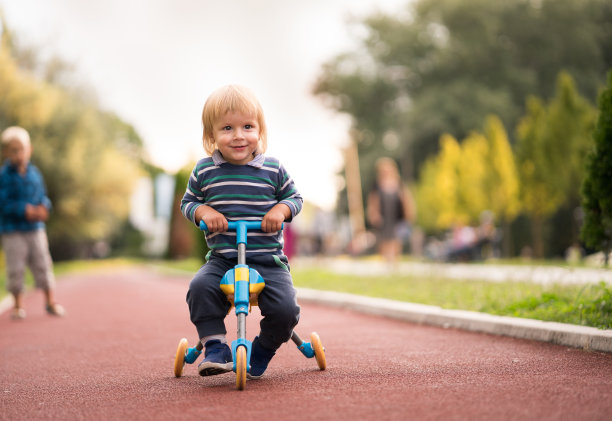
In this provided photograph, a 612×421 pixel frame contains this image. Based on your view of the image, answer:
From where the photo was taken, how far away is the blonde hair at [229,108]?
4.45 m

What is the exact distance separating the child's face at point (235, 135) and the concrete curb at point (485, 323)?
2711 millimetres

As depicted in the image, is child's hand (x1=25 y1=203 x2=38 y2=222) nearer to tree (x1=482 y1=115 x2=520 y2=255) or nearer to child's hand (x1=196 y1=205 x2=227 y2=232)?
child's hand (x1=196 y1=205 x2=227 y2=232)

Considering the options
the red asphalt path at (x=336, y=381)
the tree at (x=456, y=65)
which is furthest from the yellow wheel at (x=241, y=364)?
the tree at (x=456, y=65)

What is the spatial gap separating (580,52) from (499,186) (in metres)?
19.8

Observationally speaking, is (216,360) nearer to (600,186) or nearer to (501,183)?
(600,186)

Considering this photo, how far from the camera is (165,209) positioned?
137ft

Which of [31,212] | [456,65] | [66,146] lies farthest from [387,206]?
[456,65]

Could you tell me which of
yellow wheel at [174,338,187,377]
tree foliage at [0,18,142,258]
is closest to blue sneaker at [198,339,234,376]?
yellow wheel at [174,338,187,377]

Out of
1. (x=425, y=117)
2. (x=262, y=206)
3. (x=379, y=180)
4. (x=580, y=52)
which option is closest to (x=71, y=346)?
(x=262, y=206)

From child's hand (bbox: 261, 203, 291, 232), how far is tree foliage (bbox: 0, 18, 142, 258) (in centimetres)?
2455

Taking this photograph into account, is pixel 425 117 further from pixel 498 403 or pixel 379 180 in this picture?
pixel 498 403

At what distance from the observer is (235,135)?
4.45 meters

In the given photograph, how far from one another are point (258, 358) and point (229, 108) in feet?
4.76

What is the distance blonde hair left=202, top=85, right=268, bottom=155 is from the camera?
4.45m
